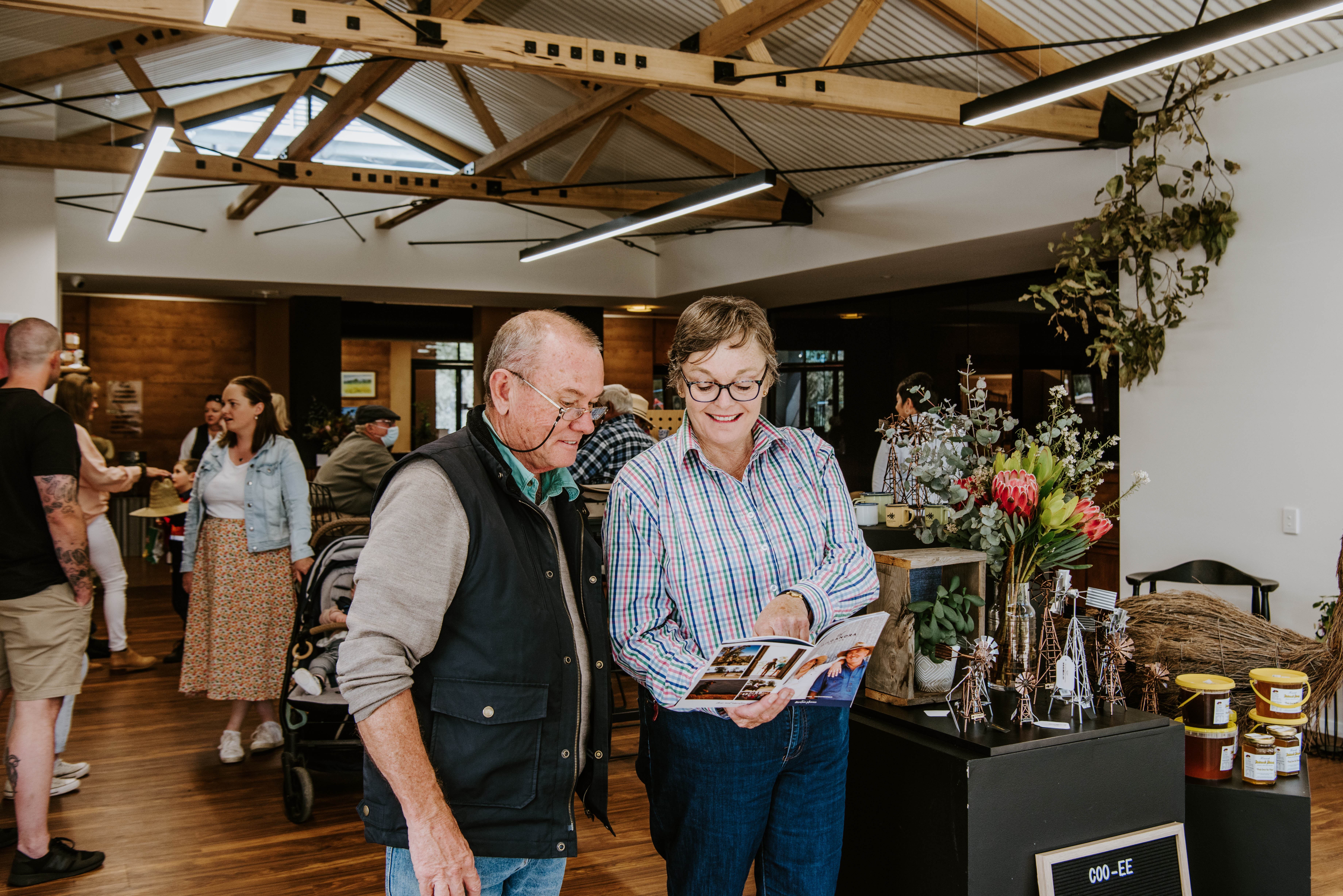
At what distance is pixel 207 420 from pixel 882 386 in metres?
6.73

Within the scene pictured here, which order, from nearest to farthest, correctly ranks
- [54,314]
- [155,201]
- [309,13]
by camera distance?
[309,13] → [54,314] → [155,201]

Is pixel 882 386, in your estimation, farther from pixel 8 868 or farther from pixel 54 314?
pixel 8 868

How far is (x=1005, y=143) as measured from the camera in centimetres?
702

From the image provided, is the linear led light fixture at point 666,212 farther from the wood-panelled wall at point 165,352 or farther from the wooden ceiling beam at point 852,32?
the wood-panelled wall at point 165,352

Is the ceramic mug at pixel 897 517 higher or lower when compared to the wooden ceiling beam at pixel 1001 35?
lower

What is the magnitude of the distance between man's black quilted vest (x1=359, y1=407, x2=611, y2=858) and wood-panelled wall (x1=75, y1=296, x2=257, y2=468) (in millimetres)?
12590

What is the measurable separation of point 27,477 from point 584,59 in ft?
10.2

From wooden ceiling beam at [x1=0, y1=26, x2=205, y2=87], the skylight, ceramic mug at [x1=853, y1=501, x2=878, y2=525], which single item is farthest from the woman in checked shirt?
the skylight

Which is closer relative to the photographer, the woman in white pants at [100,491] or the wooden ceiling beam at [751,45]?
the woman in white pants at [100,491]

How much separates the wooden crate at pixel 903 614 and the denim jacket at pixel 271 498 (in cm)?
289

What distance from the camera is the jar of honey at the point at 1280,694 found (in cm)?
259

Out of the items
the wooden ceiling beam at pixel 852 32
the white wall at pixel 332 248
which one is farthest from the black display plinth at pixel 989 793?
the white wall at pixel 332 248

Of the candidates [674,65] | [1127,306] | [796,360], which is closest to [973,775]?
[674,65]

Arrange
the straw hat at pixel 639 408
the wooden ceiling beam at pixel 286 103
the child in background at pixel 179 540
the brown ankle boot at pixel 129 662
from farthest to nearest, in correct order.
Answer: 1. the wooden ceiling beam at pixel 286 103
2. the brown ankle boot at pixel 129 662
3. the straw hat at pixel 639 408
4. the child in background at pixel 179 540
